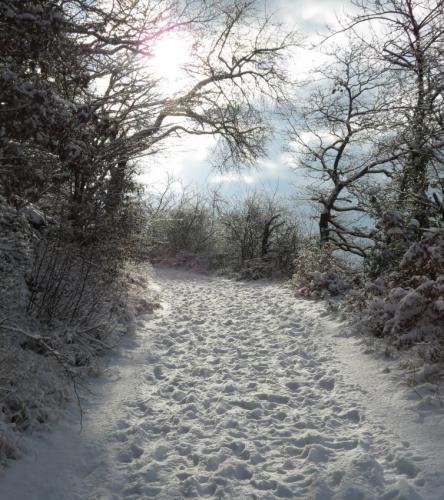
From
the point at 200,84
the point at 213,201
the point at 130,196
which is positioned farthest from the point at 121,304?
the point at 213,201

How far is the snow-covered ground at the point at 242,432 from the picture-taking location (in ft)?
11.5

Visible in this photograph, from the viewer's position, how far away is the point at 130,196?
1127 centimetres

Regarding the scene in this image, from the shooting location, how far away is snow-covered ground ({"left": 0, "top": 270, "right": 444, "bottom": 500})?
3.52 meters

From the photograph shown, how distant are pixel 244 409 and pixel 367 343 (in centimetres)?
296

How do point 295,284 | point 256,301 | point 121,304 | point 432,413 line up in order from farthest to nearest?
point 295,284 → point 256,301 → point 121,304 → point 432,413

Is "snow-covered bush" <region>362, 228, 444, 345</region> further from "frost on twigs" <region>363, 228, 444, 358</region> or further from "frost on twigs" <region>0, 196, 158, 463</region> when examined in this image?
"frost on twigs" <region>0, 196, 158, 463</region>

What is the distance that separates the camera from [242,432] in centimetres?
454

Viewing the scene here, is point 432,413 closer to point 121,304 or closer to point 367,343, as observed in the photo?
point 367,343

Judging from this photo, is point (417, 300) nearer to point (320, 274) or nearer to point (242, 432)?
point (242, 432)

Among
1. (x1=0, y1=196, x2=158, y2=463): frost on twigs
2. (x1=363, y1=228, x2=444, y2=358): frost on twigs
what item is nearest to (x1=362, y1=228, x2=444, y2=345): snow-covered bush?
(x1=363, y1=228, x2=444, y2=358): frost on twigs

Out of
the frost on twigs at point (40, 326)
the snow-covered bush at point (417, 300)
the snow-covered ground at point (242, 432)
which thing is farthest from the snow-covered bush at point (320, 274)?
the frost on twigs at point (40, 326)

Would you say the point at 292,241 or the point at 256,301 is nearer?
the point at 256,301

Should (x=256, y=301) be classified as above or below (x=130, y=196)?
below

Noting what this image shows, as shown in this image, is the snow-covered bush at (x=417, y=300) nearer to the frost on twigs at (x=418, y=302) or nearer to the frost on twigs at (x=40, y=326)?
the frost on twigs at (x=418, y=302)
